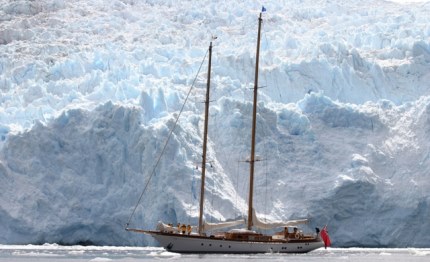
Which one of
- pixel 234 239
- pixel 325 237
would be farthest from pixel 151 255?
pixel 325 237

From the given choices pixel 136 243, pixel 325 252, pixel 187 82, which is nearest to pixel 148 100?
pixel 187 82

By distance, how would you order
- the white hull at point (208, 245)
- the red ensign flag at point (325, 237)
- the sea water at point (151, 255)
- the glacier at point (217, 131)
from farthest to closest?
the glacier at point (217, 131), the red ensign flag at point (325, 237), the white hull at point (208, 245), the sea water at point (151, 255)

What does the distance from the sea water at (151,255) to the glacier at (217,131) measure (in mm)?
1293

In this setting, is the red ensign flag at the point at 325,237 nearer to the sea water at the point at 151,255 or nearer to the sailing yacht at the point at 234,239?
the sailing yacht at the point at 234,239

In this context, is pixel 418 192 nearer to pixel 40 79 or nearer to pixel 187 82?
pixel 187 82

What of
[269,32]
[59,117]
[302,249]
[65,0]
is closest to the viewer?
[302,249]

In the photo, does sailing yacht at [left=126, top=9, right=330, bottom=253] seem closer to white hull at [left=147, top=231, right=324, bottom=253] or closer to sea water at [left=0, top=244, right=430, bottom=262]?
white hull at [left=147, top=231, right=324, bottom=253]

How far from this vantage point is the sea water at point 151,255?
33.6 metres

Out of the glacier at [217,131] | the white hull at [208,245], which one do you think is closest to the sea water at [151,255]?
the white hull at [208,245]

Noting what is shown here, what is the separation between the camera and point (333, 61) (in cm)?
4756

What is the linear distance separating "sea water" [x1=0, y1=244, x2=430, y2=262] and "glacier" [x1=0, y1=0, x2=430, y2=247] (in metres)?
1.29

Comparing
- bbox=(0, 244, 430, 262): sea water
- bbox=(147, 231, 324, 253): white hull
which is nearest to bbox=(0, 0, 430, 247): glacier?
bbox=(0, 244, 430, 262): sea water

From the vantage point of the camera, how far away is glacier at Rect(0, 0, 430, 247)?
136 ft

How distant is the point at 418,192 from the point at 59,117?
14.6 meters
